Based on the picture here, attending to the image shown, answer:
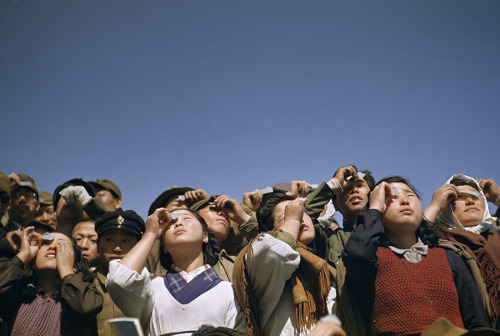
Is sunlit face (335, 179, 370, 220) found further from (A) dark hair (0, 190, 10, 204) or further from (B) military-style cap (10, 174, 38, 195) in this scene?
(B) military-style cap (10, 174, 38, 195)

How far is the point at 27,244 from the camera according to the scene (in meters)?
3.86

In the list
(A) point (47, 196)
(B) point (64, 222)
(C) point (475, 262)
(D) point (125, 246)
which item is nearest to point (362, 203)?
(C) point (475, 262)

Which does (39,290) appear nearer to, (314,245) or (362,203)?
(314,245)

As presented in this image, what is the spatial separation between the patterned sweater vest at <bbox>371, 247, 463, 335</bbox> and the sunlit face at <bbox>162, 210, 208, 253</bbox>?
1512 millimetres

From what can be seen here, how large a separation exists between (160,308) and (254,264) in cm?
78

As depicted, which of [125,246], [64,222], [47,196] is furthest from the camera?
[47,196]

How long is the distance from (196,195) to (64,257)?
1.84m

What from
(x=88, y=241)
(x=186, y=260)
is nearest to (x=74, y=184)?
(x=88, y=241)

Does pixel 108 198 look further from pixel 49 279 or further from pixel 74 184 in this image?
pixel 49 279

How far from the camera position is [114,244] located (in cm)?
439

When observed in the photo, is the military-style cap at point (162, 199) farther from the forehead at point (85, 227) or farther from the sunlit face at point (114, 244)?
the sunlit face at point (114, 244)

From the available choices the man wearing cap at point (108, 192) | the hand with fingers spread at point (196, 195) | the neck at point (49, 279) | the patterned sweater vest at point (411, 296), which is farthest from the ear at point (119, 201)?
the patterned sweater vest at point (411, 296)

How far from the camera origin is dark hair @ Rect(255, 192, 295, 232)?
441cm

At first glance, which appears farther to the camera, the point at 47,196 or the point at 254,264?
the point at 47,196
